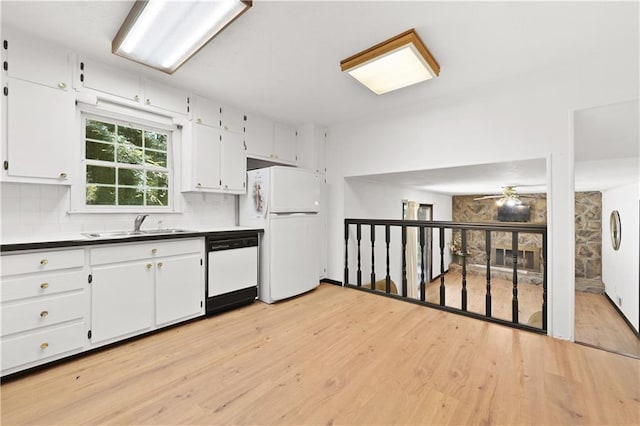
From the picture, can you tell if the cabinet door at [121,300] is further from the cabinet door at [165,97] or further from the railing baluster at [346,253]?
the railing baluster at [346,253]

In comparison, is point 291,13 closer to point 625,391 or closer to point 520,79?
point 520,79

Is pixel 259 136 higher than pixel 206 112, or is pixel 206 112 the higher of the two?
pixel 206 112

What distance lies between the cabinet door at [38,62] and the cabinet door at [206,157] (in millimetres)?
1072

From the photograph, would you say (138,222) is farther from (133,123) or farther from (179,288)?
(133,123)

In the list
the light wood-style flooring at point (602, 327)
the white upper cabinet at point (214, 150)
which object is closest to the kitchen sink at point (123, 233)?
the white upper cabinet at point (214, 150)

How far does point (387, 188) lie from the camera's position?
5059 millimetres

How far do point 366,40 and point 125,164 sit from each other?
2.57 metres

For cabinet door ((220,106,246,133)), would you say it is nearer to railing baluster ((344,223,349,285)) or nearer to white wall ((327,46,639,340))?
white wall ((327,46,639,340))

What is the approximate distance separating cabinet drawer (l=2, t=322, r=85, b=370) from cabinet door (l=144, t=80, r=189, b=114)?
2.06m

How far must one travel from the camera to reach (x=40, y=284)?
70.0 inches

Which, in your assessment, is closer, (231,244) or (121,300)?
(121,300)

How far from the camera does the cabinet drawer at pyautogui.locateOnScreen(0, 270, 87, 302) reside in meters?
1.67

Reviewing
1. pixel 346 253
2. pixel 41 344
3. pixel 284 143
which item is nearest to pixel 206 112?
pixel 284 143

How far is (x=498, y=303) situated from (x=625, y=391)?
4.76m
